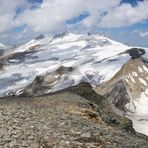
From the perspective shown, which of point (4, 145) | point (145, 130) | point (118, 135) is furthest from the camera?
point (145, 130)

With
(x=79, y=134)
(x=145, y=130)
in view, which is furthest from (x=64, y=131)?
(x=145, y=130)

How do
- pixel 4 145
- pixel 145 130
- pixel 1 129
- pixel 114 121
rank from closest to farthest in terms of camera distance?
1. pixel 4 145
2. pixel 1 129
3. pixel 114 121
4. pixel 145 130

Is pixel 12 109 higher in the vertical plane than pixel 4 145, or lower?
lower

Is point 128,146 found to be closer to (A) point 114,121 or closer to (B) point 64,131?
(B) point 64,131

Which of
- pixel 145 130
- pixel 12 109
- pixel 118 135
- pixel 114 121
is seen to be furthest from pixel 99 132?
pixel 145 130

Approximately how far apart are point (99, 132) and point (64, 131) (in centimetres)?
162

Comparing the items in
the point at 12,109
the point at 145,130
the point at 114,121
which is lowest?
the point at 145,130

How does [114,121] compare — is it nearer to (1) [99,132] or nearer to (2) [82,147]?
(1) [99,132]

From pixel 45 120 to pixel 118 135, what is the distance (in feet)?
13.1

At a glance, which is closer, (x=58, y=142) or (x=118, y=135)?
(x=58, y=142)

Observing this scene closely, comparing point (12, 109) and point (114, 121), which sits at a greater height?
point (12, 109)

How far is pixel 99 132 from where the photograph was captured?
19781 mm

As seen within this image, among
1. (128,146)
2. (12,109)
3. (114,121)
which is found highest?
(128,146)

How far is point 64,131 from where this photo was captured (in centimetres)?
1956
